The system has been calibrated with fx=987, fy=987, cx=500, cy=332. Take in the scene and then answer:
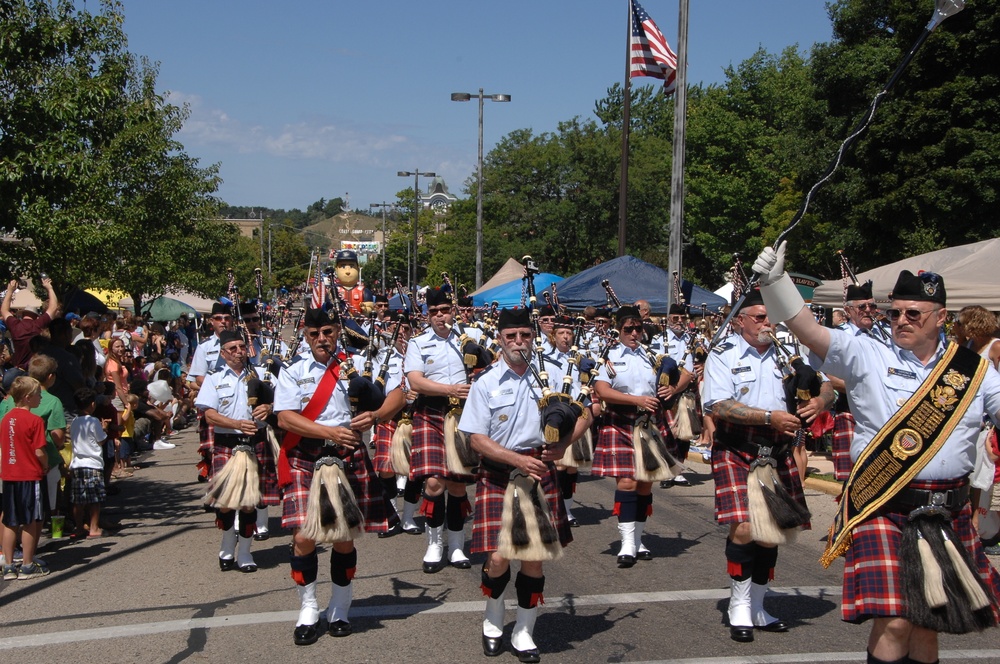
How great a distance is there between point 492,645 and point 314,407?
183 centimetres

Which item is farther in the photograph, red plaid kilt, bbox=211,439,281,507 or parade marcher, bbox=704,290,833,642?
red plaid kilt, bbox=211,439,281,507

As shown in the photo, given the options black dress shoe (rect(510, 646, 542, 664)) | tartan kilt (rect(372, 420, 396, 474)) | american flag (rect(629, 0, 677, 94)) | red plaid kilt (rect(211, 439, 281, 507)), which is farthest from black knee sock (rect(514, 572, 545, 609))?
american flag (rect(629, 0, 677, 94))

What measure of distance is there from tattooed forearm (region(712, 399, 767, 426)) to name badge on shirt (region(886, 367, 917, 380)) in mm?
1746

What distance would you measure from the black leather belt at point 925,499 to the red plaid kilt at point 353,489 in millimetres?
3229

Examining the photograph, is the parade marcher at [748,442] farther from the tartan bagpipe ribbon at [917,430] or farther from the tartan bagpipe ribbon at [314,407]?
the tartan bagpipe ribbon at [314,407]

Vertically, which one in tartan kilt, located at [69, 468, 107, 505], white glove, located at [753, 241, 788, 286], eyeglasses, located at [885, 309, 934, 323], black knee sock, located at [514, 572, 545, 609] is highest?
white glove, located at [753, 241, 788, 286]

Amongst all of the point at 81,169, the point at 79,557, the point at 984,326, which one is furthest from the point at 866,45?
the point at 79,557

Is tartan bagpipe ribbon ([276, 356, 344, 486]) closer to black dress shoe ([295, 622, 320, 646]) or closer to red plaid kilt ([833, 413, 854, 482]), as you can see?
black dress shoe ([295, 622, 320, 646])

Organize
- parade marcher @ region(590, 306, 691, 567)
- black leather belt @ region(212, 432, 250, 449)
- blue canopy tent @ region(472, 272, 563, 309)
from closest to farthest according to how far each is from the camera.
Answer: black leather belt @ region(212, 432, 250, 449) → parade marcher @ region(590, 306, 691, 567) → blue canopy tent @ region(472, 272, 563, 309)

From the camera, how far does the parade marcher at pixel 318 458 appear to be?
240 inches

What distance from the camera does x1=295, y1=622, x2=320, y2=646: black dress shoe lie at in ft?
19.8

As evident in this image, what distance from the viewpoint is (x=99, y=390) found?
10.6 meters

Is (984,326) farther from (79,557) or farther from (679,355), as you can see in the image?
(79,557)

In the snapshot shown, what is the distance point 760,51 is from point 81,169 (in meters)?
45.7
